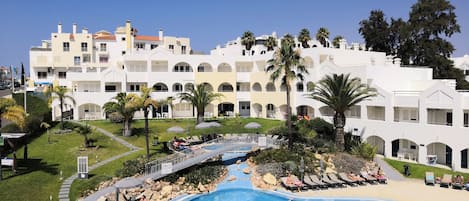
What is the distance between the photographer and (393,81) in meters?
43.1

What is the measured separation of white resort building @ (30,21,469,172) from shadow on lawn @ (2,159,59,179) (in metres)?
22.8

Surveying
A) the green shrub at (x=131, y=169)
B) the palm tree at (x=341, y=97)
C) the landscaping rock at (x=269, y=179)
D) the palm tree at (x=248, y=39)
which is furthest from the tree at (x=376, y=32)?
the green shrub at (x=131, y=169)

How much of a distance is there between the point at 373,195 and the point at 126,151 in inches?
860

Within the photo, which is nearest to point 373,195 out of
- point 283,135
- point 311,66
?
point 283,135

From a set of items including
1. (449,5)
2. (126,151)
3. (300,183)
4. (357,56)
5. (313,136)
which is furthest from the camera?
(449,5)

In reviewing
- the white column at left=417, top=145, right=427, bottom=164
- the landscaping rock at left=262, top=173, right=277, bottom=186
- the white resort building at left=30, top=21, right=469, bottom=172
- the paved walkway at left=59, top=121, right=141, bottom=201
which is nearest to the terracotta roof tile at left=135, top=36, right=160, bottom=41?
the white resort building at left=30, top=21, right=469, bottom=172

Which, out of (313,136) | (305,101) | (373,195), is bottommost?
(373,195)

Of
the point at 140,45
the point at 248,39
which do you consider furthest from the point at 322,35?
the point at 140,45

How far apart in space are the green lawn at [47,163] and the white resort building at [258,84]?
15620 millimetres

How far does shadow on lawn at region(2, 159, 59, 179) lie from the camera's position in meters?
26.5

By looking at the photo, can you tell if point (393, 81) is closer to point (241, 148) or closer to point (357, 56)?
point (357, 56)

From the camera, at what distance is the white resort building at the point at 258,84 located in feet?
109

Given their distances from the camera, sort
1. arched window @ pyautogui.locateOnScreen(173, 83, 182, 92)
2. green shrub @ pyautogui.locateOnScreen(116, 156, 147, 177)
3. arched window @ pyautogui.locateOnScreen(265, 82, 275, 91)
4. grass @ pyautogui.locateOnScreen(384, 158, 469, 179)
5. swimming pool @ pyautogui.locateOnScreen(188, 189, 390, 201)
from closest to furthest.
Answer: swimming pool @ pyautogui.locateOnScreen(188, 189, 390, 201) → green shrub @ pyautogui.locateOnScreen(116, 156, 147, 177) → grass @ pyautogui.locateOnScreen(384, 158, 469, 179) → arched window @ pyautogui.locateOnScreen(265, 82, 275, 91) → arched window @ pyautogui.locateOnScreen(173, 83, 182, 92)

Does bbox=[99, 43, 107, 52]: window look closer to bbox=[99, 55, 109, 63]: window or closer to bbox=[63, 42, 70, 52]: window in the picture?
bbox=[99, 55, 109, 63]: window
